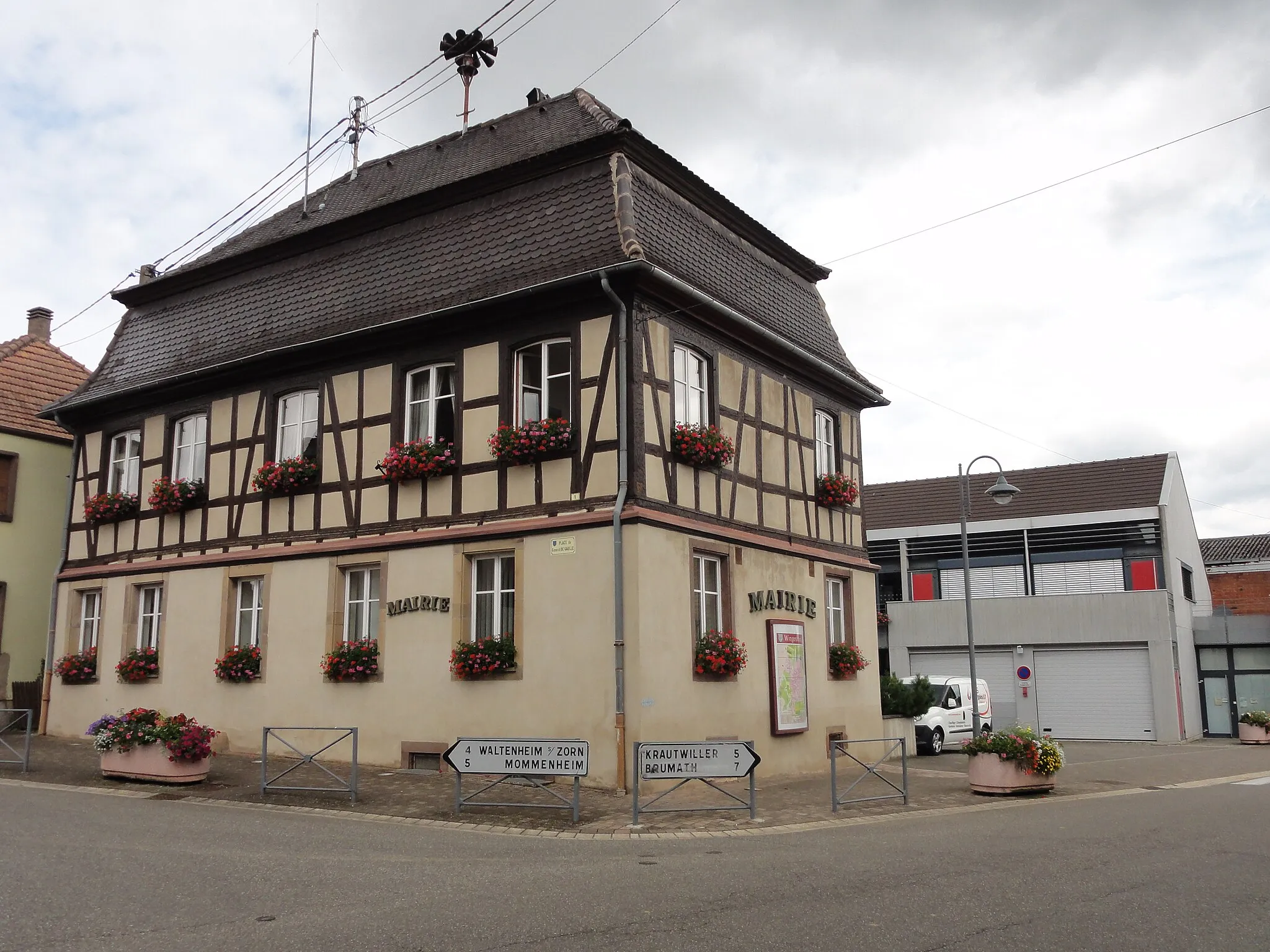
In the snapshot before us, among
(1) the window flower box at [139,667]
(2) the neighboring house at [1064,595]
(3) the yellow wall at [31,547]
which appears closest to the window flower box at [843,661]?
(1) the window flower box at [139,667]

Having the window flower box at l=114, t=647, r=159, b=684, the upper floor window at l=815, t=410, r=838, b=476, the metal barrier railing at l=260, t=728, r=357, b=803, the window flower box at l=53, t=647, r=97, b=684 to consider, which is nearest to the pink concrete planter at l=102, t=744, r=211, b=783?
the metal barrier railing at l=260, t=728, r=357, b=803

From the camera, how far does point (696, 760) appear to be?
1198 cm

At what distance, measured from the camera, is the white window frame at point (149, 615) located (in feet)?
64.1

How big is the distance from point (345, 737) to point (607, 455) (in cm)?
511

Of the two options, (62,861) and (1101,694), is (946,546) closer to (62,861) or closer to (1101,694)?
(1101,694)

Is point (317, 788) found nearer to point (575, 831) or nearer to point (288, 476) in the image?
point (575, 831)

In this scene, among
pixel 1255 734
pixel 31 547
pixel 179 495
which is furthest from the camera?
pixel 1255 734

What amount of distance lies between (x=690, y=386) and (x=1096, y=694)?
889 inches

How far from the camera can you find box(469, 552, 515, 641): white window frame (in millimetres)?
15562

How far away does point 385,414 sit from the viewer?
56.4ft

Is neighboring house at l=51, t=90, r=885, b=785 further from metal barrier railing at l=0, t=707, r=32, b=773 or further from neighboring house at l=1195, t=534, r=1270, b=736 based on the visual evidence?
neighboring house at l=1195, t=534, r=1270, b=736

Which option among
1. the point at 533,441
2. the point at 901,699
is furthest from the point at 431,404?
the point at 901,699

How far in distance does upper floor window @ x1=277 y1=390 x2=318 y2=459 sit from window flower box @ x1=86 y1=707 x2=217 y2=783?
16.1 feet

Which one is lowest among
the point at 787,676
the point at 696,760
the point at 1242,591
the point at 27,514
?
the point at 696,760
